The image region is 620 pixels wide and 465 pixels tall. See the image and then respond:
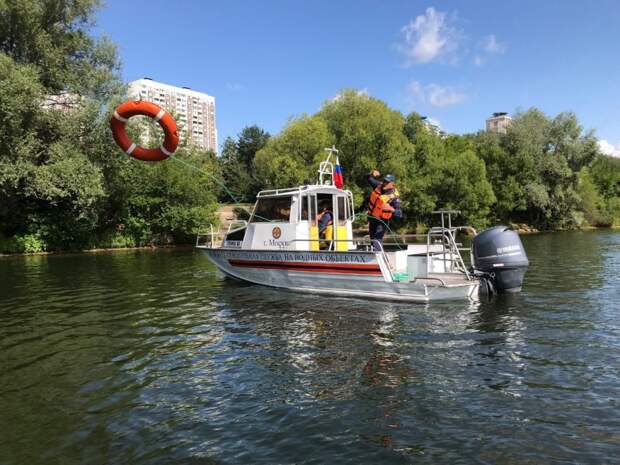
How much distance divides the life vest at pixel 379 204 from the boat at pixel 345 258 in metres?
0.75

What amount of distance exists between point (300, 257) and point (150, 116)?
6291mm

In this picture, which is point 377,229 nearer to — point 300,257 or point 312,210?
point 312,210

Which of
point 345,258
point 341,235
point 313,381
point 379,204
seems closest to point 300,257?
point 345,258

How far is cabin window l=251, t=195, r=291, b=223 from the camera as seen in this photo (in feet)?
46.7

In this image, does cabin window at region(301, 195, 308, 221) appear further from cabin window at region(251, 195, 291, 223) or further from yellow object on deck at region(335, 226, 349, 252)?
yellow object on deck at region(335, 226, 349, 252)

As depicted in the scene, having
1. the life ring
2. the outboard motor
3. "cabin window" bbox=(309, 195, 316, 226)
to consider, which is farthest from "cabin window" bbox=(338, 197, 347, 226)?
the life ring

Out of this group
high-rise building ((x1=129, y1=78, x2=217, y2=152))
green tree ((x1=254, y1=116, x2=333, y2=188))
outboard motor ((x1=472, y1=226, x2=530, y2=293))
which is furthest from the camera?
high-rise building ((x1=129, y1=78, x2=217, y2=152))

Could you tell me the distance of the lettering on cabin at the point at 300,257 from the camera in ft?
40.8

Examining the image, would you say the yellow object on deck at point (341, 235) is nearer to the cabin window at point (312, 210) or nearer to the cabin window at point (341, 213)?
the cabin window at point (341, 213)

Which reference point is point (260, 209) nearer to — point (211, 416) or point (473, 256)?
point (473, 256)

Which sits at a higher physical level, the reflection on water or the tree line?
the tree line

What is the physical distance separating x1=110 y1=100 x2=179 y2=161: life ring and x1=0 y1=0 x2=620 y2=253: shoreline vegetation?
1.73 metres

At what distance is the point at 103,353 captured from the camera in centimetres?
841

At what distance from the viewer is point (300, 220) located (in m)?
14.0
